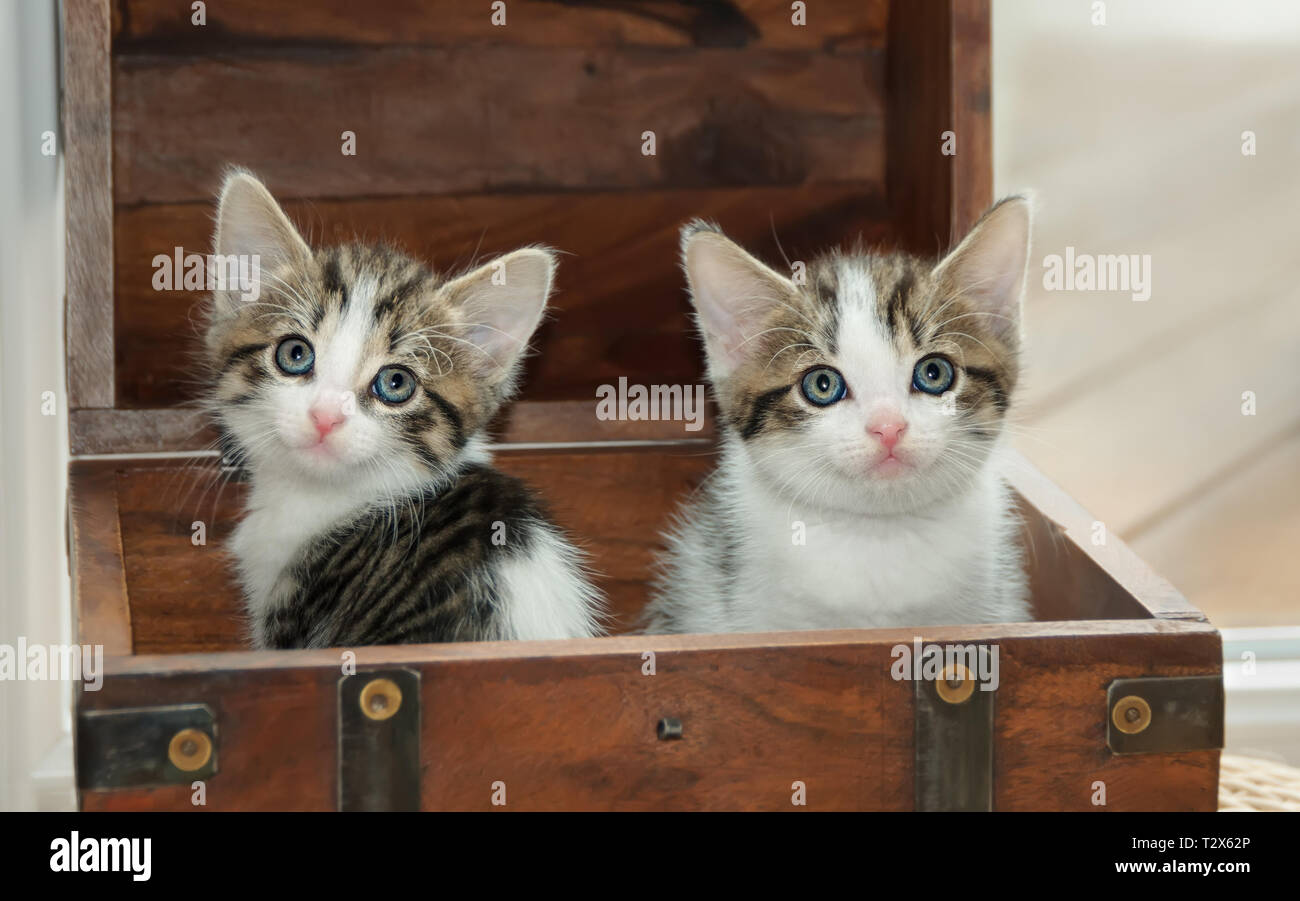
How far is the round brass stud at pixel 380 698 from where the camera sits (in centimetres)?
109

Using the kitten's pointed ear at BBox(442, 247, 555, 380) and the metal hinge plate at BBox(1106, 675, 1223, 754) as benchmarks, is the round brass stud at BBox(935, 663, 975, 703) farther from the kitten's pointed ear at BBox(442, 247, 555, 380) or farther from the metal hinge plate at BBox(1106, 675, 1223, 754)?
the kitten's pointed ear at BBox(442, 247, 555, 380)

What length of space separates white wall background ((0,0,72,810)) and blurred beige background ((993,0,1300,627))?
1662mm

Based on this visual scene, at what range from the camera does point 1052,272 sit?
2406 millimetres

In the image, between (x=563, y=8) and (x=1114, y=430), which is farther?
(x=1114, y=430)

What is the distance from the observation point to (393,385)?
1.46 meters

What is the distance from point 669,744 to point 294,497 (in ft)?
1.96

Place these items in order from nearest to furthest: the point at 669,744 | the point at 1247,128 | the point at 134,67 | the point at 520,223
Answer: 1. the point at 669,744
2. the point at 134,67
3. the point at 520,223
4. the point at 1247,128

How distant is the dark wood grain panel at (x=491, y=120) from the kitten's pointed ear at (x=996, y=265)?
492mm

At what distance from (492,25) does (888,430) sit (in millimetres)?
928

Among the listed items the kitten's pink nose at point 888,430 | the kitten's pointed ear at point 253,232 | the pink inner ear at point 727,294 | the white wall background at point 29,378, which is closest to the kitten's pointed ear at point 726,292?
the pink inner ear at point 727,294

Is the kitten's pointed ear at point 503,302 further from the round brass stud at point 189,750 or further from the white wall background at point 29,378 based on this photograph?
the white wall background at point 29,378

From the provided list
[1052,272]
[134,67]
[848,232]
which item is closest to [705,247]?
[848,232]

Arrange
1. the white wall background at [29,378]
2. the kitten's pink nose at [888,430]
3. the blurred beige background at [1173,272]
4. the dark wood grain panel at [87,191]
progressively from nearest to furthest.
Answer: the kitten's pink nose at [888,430] < the dark wood grain panel at [87,191] < the white wall background at [29,378] < the blurred beige background at [1173,272]

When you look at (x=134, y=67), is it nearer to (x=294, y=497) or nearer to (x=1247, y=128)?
(x=294, y=497)
